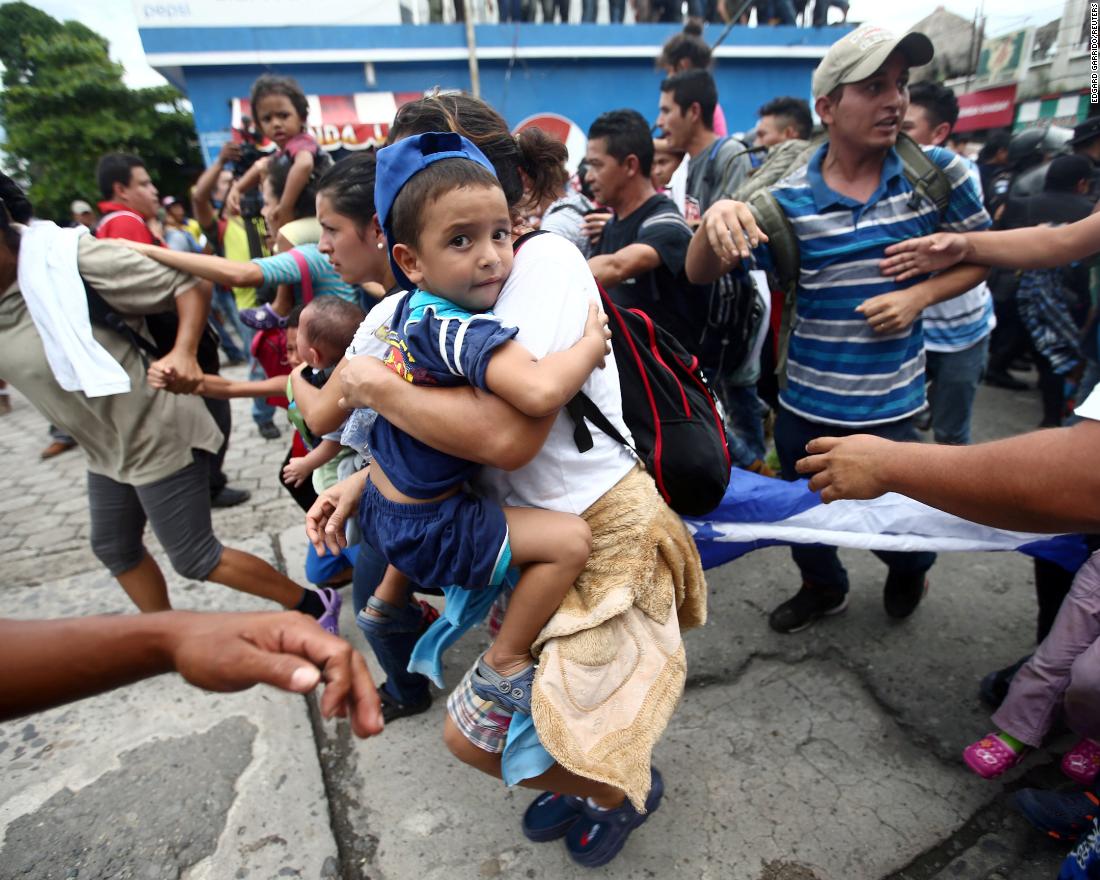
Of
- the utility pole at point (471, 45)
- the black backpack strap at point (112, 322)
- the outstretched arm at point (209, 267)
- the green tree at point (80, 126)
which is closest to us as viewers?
the black backpack strap at point (112, 322)

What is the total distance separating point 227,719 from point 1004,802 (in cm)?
267

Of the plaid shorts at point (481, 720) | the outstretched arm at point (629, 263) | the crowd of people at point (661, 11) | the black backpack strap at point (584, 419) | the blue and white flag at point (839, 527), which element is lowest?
the plaid shorts at point (481, 720)

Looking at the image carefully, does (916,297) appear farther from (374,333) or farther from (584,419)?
(374,333)

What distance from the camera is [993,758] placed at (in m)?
1.86

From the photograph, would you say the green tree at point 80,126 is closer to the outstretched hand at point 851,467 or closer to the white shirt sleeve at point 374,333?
the white shirt sleeve at point 374,333

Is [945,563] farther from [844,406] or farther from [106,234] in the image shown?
[106,234]

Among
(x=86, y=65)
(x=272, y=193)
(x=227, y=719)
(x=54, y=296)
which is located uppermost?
(x=86, y=65)

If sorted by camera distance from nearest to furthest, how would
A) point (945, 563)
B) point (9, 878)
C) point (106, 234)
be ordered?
point (9, 878) → point (945, 563) → point (106, 234)

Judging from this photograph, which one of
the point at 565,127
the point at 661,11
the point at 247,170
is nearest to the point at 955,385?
the point at 247,170

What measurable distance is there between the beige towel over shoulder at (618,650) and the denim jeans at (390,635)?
898mm

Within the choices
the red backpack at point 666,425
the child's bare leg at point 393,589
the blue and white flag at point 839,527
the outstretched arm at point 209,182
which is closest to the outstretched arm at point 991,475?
the red backpack at point 666,425

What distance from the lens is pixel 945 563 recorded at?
3.06 meters

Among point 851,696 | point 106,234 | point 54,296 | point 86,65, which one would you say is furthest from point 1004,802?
point 86,65

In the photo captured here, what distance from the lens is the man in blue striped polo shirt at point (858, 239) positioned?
2.03 metres
